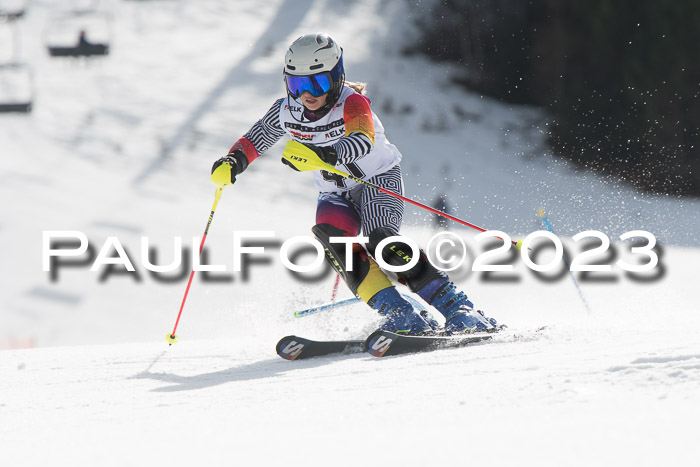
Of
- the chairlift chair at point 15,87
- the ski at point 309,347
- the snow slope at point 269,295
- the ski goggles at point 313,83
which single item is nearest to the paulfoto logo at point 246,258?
the snow slope at point 269,295

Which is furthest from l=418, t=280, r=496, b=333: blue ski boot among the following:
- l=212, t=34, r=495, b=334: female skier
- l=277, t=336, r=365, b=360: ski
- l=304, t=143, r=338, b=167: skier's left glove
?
l=304, t=143, r=338, b=167: skier's left glove

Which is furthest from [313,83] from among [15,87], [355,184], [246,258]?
[15,87]

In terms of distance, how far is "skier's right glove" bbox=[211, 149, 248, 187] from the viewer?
434cm

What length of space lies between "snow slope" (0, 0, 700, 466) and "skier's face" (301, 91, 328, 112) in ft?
4.07

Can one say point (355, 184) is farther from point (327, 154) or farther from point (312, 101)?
point (312, 101)

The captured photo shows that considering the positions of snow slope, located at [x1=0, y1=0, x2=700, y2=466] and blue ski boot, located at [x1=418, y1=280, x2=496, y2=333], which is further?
blue ski boot, located at [x1=418, y1=280, x2=496, y2=333]

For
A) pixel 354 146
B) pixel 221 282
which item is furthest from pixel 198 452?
pixel 221 282

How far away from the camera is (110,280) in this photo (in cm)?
873

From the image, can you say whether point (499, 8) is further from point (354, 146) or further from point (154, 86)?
point (354, 146)

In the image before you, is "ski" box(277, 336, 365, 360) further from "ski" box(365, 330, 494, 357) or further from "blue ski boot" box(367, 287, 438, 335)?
"ski" box(365, 330, 494, 357)

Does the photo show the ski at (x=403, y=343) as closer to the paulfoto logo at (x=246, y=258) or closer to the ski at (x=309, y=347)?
the ski at (x=309, y=347)

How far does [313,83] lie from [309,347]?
128 centimetres

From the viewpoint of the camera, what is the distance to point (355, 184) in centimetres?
437

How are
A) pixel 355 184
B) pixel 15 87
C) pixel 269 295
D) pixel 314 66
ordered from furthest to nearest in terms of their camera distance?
pixel 15 87 → pixel 269 295 → pixel 355 184 → pixel 314 66
